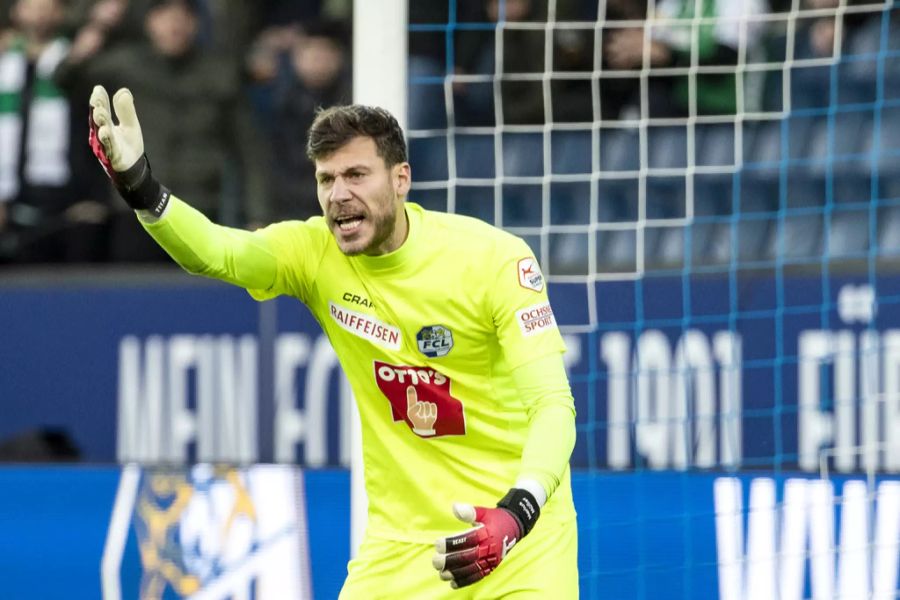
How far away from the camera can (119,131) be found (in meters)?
3.95

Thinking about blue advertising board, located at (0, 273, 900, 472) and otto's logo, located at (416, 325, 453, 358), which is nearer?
otto's logo, located at (416, 325, 453, 358)

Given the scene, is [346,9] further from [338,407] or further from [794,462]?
[794,462]

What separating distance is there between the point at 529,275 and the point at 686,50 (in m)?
3.69

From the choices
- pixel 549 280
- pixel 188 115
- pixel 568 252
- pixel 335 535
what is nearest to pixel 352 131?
pixel 335 535

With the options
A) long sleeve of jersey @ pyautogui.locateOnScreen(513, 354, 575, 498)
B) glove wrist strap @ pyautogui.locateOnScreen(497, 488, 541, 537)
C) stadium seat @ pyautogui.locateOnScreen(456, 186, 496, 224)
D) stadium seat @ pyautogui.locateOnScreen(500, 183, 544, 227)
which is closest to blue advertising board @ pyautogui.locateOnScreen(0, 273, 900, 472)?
stadium seat @ pyautogui.locateOnScreen(500, 183, 544, 227)

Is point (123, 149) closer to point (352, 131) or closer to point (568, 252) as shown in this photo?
point (352, 131)

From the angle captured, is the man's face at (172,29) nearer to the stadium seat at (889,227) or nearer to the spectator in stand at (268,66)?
the spectator in stand at (268,66)

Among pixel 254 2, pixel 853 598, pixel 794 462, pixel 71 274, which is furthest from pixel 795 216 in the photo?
pixel 71 274

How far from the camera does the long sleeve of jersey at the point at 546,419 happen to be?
3.99m

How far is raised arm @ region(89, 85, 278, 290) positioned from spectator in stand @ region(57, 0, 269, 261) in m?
4.35

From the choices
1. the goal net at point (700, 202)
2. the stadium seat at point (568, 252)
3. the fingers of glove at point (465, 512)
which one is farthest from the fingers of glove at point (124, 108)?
the stadium seat at point (568, 252)

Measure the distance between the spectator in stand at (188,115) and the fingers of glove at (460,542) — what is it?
17.1 ft

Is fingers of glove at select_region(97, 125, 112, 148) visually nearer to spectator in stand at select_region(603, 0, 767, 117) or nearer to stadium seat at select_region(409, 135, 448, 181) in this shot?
spectator in stand at select_region(603, 0, 767, 117)

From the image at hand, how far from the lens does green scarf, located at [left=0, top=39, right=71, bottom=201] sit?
8.88 metres
